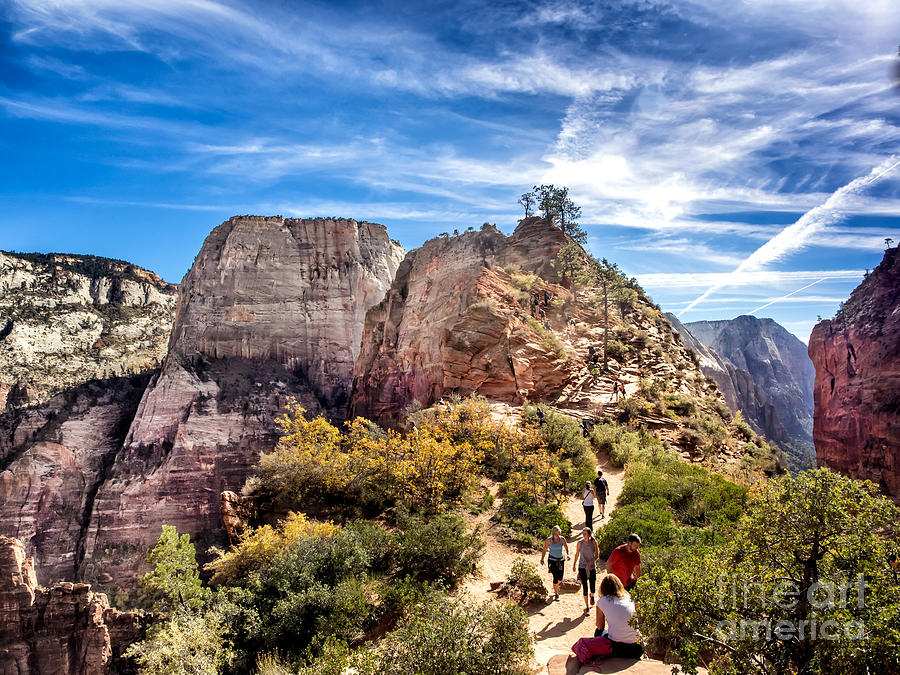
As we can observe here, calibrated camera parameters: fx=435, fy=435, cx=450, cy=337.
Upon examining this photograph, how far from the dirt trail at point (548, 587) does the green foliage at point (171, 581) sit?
235 inches

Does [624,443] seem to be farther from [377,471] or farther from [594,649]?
[594,649]

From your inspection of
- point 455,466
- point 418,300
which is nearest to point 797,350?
point 418,300

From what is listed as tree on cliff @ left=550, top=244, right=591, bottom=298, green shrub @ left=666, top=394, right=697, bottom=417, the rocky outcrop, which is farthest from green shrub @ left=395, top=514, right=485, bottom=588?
the rocky outcrop

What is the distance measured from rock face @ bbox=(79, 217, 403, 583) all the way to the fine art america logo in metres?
34.4

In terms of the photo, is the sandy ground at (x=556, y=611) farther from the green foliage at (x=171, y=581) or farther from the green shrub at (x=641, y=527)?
the green foliage at (x=171, y=581)

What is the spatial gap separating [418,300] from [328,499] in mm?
15165

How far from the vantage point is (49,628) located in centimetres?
999

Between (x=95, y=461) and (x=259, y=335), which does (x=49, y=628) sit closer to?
(x=95, y=461)

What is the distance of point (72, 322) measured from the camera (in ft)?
167

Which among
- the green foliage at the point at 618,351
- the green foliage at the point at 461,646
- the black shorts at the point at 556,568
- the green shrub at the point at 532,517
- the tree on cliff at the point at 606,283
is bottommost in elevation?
the green shrub at the point at 532,517

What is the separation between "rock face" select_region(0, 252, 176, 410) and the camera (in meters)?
42.7

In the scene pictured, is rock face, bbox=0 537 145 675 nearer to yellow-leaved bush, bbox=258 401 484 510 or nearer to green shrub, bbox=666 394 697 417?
yellow-leaved bush, bbox=258 401 484 510

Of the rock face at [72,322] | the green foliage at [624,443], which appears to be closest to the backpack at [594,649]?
the green foliage at [624,443]

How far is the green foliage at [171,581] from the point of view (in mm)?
9383
